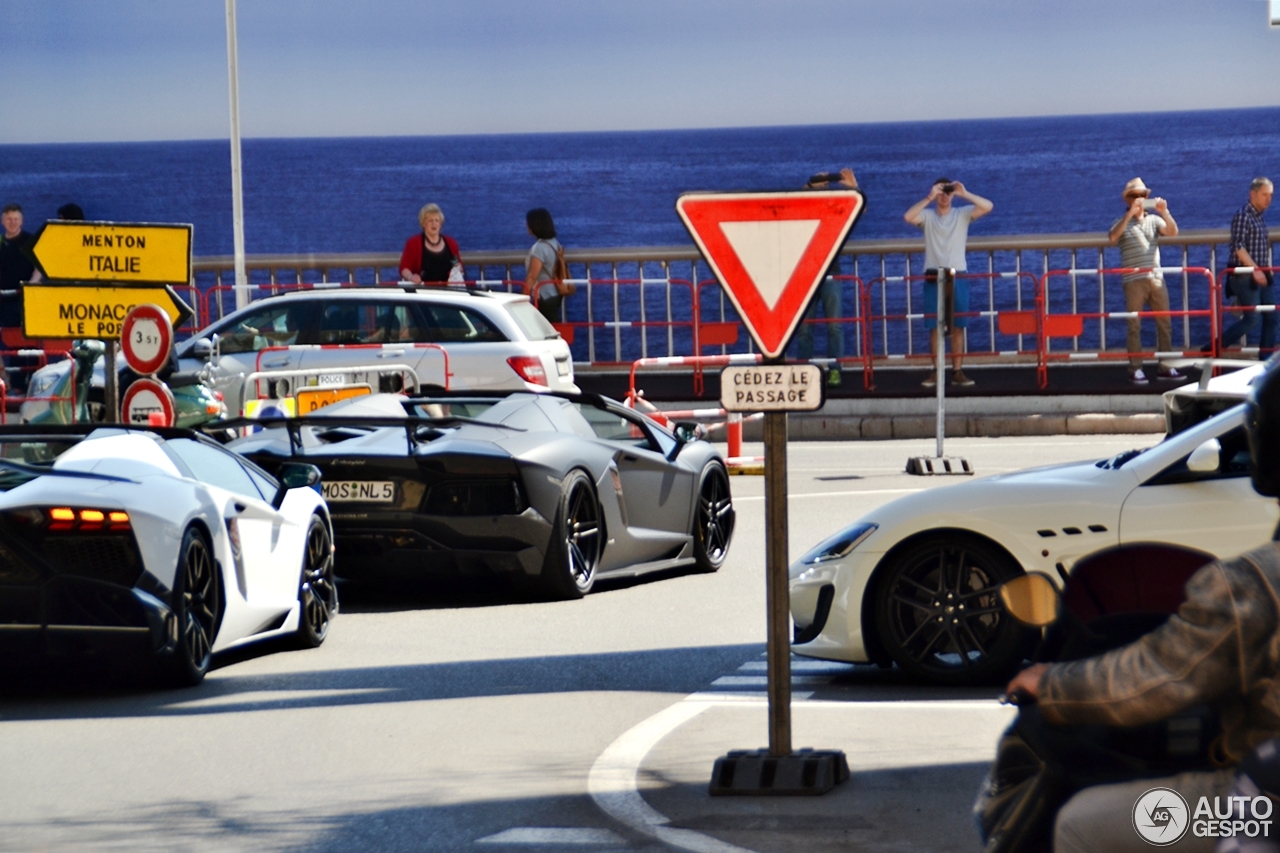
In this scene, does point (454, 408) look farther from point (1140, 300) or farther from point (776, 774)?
point (1140, 300)

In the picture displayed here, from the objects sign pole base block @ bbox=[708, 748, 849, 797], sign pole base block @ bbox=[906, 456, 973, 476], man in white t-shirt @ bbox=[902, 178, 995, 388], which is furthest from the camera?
man in white t-shirt @ bbox=[902, 178, 995, 388]

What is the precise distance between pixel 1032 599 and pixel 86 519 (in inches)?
212

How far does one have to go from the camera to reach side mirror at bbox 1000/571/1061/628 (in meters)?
3.42

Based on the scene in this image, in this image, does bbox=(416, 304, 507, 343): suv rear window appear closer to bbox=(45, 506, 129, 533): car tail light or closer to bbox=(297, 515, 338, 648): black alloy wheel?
bbox=(297, 515, 338, 648): black alloy wheel

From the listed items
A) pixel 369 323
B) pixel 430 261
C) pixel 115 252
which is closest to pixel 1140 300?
pixel 430 261

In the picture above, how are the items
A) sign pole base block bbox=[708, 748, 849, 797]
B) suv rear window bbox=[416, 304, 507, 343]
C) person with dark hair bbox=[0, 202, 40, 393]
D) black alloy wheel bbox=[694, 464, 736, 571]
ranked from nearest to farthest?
sign pole base block bbox=[708, 748, 849, 797] → black alloy wheel bbox=[694, 464, 736, 571] → suv rear window bbox=[416, 304, 507, 343] → person with dark hair bbox=[0, 202, 40, 393]

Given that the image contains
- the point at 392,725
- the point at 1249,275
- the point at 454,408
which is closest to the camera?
the point at 392,725

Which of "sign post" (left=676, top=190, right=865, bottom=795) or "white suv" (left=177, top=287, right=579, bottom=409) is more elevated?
"white suv" (left=177, top=287, right=579, bottom=409)

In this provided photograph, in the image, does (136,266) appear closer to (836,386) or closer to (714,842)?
(714,842)

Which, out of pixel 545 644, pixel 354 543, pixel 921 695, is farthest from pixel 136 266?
pixel 921 695

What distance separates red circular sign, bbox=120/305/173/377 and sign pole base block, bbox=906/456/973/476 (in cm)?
701

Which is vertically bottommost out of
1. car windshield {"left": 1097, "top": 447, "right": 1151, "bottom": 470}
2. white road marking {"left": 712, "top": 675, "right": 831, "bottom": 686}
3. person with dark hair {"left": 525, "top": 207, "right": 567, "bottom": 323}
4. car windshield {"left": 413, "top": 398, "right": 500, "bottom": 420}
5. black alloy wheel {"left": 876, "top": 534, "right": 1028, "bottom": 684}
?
white road marking {"left": 712, "top": 675, "right": 831, "bottom": 686}

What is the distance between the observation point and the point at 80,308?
13781mm

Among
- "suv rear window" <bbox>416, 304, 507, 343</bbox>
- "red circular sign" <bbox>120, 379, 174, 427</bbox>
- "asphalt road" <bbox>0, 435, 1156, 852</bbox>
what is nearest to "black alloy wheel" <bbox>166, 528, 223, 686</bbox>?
"asphalt road" <bbox>0, 435, 1156, 852</bbox>
